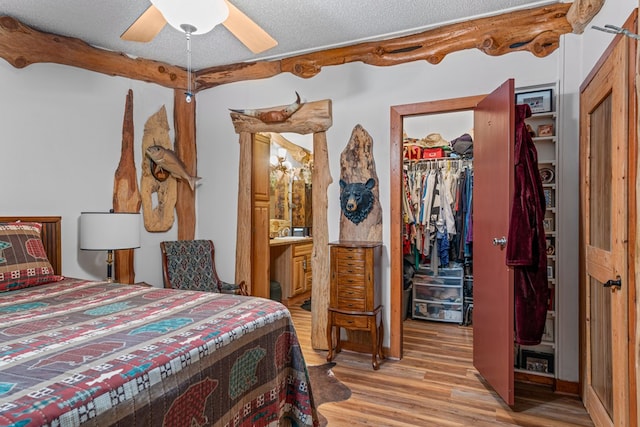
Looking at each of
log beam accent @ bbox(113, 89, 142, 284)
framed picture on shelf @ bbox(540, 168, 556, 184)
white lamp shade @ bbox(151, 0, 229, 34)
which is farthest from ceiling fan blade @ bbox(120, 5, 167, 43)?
framed picture on shelf @ bbox(540, 168, 556, 184)

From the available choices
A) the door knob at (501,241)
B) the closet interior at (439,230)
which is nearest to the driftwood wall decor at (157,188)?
the closet interior at (439,230)

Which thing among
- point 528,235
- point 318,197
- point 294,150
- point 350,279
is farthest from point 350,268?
point 294,150

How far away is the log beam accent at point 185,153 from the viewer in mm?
4012

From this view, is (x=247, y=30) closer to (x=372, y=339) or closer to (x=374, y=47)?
(x=374, y=47)

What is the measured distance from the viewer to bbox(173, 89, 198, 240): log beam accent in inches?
158

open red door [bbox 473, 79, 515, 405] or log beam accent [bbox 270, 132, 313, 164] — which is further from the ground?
log beam accent [bbox 270, 132, 313, 164]

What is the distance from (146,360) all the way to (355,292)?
6.92 feet

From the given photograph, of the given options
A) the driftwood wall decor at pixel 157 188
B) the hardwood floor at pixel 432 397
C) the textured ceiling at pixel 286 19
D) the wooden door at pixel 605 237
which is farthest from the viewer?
the driftwood wall decor at pixel 157 188

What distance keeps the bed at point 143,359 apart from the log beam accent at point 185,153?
1.81 m

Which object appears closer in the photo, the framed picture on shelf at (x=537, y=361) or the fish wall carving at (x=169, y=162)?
the framed picture on shelf at (x=537, y=361)

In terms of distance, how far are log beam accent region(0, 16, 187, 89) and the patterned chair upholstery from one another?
1632 millimetres

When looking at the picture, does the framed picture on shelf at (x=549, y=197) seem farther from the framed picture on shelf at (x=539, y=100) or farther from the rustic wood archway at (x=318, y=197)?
the rustic wood archway at (x=318, y=197)

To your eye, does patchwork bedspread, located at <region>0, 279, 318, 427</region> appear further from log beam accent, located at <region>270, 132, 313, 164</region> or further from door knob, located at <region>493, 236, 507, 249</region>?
log beam accent, located at <region>270, 132, 313, 164</region>

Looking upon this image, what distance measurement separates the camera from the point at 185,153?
13.4 ft
